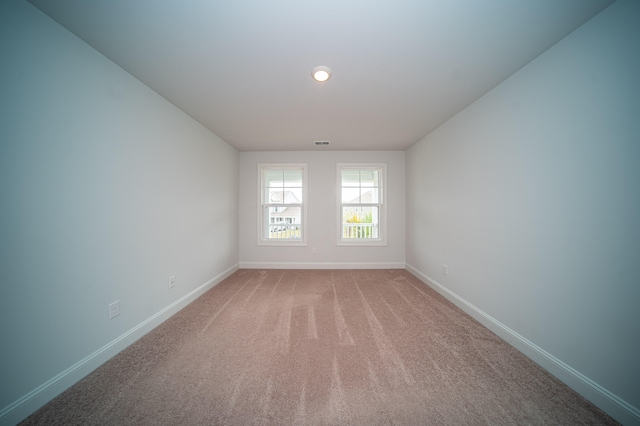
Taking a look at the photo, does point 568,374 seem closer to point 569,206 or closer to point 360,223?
point 569,206

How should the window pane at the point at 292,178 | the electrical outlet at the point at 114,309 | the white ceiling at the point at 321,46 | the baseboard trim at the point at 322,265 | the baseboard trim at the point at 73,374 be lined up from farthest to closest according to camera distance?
the window pane at the point at 292,178 → the baseboard trim at the point at 322,265 → the electrical outlet at the point at 114,309 → the white ceiling at the point at 321,46 → the baseboard trim at the point at 73,374

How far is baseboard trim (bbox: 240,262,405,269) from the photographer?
4.45m

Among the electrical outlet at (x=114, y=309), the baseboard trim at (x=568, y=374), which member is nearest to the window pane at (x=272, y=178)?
the electrical outlet at (x=114, y=309)

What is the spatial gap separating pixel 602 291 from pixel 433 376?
117cm

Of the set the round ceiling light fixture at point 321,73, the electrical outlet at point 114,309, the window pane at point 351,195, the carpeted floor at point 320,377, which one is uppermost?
the round ceiling light fixture at point 321,73

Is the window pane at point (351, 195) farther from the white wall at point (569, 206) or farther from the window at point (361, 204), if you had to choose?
the white wall at point (569, 206)

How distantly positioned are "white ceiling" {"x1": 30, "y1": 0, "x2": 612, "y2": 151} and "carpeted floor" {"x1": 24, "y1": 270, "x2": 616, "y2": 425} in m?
2.41

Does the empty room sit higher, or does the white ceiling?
the white ceiling

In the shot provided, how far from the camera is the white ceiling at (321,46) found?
133 cm

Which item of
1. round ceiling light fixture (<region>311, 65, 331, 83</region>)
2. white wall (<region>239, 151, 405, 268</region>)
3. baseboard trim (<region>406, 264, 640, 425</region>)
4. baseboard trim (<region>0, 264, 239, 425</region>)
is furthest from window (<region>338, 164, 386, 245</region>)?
baseboard trim (<region>0, 264, 239, 425</region>)

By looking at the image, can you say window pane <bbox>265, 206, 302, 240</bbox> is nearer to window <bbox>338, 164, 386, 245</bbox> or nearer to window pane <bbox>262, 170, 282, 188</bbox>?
window pane <bbox>262, 170, 282, 188</bbox>

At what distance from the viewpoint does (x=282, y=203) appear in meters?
4.57

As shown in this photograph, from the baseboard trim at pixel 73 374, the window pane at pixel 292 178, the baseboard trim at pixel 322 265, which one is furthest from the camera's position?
the window pane at pixel 292 178

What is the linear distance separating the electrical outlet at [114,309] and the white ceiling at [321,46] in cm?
201
